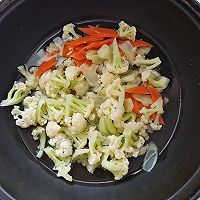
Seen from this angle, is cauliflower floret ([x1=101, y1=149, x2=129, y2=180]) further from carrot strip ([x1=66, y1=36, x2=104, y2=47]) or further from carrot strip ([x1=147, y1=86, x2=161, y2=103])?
carrot strip ([x1=66, y1=36, x2=104, y2=47])

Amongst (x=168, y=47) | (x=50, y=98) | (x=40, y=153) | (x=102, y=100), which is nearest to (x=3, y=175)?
(x=40, y=153)

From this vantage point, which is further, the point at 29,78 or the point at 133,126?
the point at 29,78

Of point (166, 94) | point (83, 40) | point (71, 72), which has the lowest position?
point (166, 94)

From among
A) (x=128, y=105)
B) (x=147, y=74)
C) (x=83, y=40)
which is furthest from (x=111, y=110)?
(x=83, y=40)

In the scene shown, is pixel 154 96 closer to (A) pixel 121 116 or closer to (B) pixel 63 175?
(A) pixel 121 116

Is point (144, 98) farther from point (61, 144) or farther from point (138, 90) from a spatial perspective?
point (61, 144)

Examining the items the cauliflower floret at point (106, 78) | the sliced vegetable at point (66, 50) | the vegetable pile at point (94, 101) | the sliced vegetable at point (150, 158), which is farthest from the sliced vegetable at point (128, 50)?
the sliced vegetable at point (150, 158)

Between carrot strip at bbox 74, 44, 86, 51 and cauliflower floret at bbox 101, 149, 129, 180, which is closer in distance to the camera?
cauliflower floret at bbox 101, 149, 129, 180

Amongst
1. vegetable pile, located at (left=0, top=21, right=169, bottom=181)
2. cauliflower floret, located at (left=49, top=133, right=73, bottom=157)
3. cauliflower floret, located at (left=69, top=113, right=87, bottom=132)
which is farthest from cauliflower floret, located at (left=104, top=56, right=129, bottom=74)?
cauliflower floret, located at (left=49, top=133, right=73, bottom=157)
